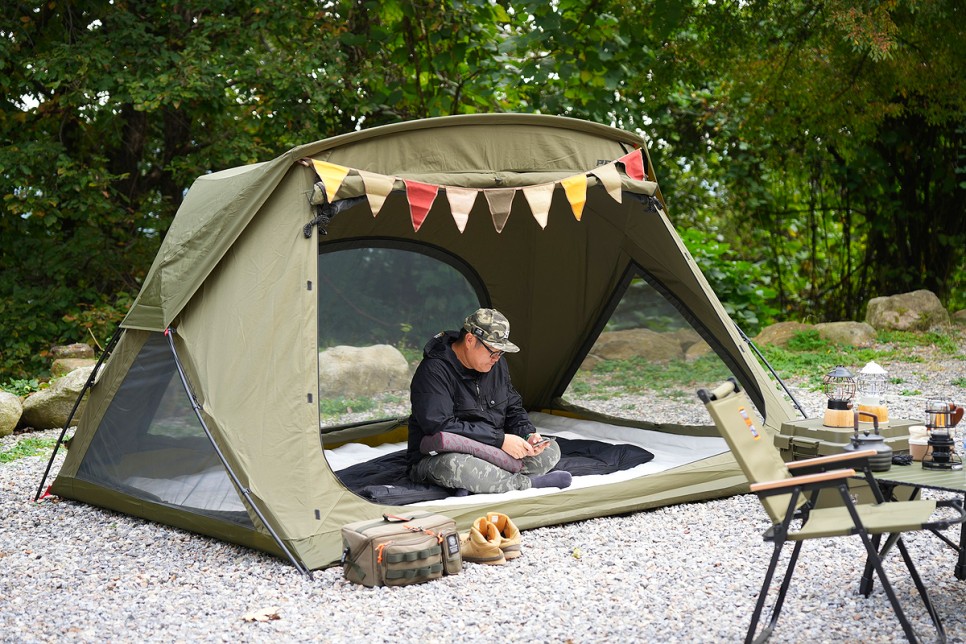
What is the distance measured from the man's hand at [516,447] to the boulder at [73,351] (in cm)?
534

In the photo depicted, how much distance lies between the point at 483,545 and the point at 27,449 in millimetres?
3921

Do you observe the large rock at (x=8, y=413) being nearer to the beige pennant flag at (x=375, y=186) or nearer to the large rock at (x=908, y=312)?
the beige pennant flag at (x=375, y=186)

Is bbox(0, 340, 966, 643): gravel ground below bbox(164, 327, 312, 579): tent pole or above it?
below

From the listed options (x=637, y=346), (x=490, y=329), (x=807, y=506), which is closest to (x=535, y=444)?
(x=490, y=329)

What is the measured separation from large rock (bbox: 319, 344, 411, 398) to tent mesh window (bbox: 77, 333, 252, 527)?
2.98ft

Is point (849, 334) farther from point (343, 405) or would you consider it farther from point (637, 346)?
point (343, 405)

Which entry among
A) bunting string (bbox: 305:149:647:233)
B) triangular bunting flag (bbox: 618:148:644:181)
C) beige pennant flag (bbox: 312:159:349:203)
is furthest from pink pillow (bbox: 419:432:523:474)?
triangular bunting flag (bbox: 618:148:644:181)

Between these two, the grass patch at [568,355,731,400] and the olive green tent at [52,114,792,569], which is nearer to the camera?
the olive green tent at [52,114,792,569]

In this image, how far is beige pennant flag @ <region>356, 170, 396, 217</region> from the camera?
159 inches

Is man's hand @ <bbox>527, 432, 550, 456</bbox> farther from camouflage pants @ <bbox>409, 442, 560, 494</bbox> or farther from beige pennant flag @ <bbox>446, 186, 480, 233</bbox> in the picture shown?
beige pennant flag @ <bbox>446, 186, 480, 233</bbox>

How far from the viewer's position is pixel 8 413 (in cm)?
689

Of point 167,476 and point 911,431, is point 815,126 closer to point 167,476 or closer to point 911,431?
point 911,431

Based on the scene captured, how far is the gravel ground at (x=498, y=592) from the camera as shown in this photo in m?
3.05

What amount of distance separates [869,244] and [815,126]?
2.08 metres
